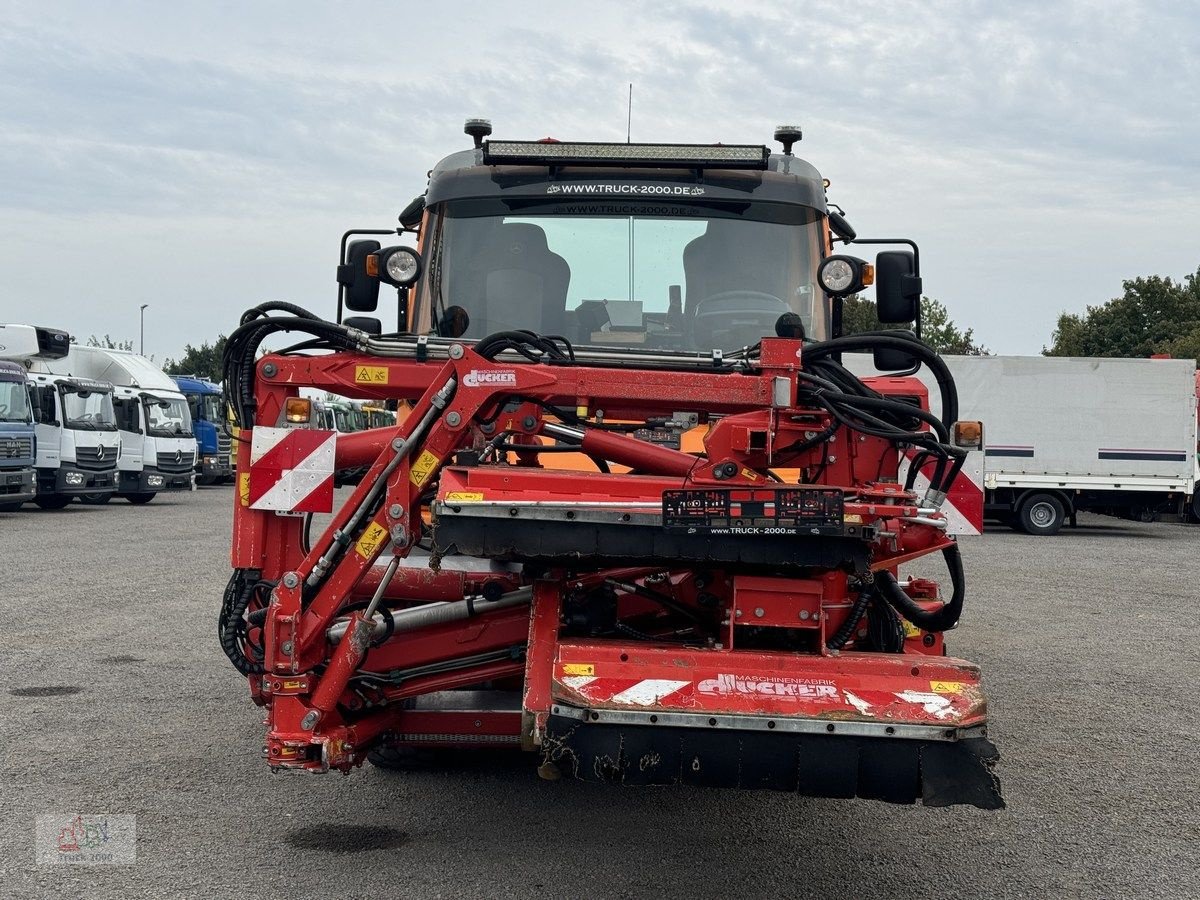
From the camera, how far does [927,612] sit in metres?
5.41

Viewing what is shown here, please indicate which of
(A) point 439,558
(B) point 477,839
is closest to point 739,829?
(B) point 477,839

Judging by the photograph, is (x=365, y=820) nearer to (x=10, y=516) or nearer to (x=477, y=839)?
(x=477, y=839)

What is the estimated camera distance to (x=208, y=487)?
3997cm

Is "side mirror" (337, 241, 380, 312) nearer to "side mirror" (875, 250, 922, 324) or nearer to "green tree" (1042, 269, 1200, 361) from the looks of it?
"side mirror" (875, 250, 922, 324)

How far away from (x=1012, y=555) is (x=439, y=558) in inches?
652

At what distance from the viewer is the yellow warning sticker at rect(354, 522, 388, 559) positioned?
461cm

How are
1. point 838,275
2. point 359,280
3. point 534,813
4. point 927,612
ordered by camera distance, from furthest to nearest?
point 359,280 < point 838,275 < point 534,813 < point 927,612

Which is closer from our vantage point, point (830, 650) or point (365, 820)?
point (830, 650)

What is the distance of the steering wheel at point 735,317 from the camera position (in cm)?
619

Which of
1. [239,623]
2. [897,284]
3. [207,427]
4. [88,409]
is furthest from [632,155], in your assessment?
[207,427]

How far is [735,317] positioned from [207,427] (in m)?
33.8

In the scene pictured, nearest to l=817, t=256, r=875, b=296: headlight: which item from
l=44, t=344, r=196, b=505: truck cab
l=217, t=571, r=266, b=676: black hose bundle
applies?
l=217, t=571, r=266, b=676: black hose bundle

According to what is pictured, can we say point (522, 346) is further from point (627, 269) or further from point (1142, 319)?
point (1142, 319)

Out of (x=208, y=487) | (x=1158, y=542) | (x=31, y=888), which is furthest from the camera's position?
(x=208, y=487)
